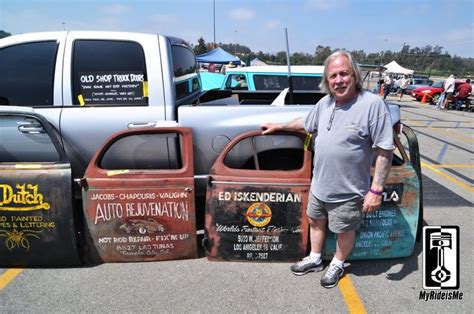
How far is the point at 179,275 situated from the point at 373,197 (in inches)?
66.3

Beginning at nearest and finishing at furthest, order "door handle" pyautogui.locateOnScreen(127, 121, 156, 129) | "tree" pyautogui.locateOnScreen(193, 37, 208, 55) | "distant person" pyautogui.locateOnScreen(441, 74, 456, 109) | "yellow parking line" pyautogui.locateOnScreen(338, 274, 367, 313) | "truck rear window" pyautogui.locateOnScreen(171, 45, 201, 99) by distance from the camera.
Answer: "yellow parking line" pyautogui.locateOnScreen(338, 274, 367, 313)
"door handle" pyautogui.locateOnScreen(127, 121, 156, 129)
"truck rear window" pyautogui.locateOnScreen(171, 45, 201, 99)
"distant person" pyautogui.locateOnScreen(441, 74, 456, 109)
"tree" pyautogui.locateOnScreen(193, 37, 208, 55)

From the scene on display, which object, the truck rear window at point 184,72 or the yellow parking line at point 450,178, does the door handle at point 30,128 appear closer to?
the truck rear window at point 184,72

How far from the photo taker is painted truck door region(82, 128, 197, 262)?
9.38ft

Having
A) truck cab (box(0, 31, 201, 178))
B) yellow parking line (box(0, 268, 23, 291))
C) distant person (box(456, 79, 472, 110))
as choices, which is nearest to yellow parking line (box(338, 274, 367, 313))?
truck cab (box(0, 31, 201, 178))

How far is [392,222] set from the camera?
2957mm

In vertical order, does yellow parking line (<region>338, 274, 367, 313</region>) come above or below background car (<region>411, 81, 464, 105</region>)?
below

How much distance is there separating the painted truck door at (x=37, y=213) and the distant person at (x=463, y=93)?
18.9 metres

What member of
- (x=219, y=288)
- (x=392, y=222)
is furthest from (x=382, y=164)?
(x=219, y=288)

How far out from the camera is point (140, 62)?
10.7ft

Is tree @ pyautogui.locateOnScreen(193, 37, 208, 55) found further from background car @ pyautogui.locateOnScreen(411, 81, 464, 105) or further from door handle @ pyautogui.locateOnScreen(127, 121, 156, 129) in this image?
door handle @ pyautogui.locateOnScreen(127, 121, 156, 129)

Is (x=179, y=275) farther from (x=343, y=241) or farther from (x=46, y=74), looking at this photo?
(x=46, y=74)

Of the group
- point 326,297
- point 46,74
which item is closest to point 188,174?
point 326,297

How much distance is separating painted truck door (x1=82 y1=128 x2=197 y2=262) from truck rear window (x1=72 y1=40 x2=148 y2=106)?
1.63 feet

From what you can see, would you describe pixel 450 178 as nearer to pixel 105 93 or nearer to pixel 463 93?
pixel 105 93
